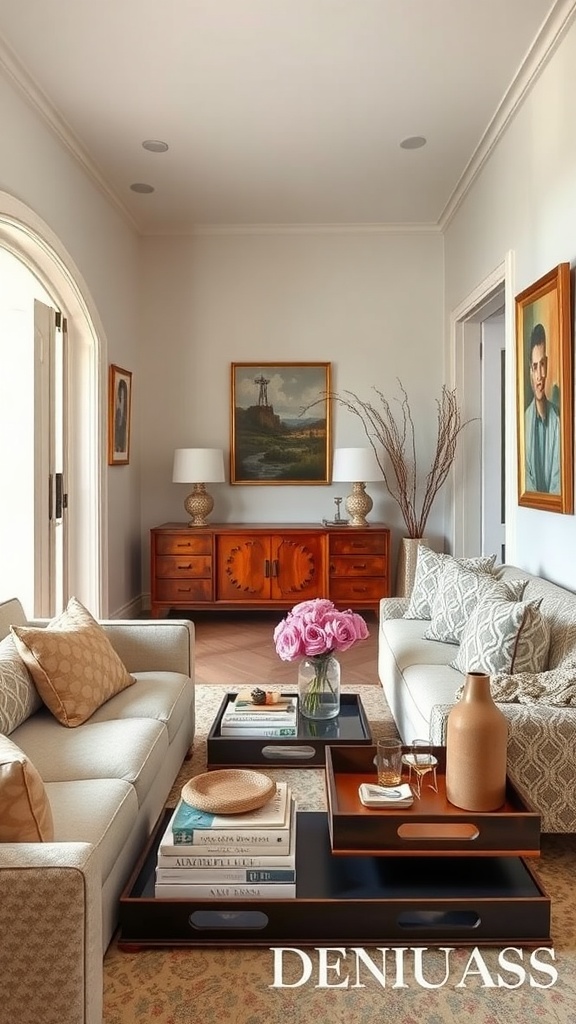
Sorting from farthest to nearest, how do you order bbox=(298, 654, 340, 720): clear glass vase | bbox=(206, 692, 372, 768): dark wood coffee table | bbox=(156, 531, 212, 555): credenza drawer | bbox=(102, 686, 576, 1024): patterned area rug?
bbox=(156, 531, 212, 555): credenza drawer
bbox=(298, 654, 340, 720): clear glass vase
bbox=(206, 692, 372, 768): dark wood coffee table
bbox=(102, 686, 576, 1024): patterned area rug

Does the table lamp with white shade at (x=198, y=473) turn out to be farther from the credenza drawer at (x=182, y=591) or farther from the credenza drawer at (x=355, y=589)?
the credenza drawer at (x=355, y=589)

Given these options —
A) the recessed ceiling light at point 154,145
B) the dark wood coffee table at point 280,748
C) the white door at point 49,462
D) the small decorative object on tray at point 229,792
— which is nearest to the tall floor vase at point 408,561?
the white door at point 49,462

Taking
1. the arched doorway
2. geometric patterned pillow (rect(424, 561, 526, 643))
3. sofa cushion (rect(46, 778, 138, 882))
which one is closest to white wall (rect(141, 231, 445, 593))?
the arched doorway

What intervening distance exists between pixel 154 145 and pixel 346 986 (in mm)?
4451

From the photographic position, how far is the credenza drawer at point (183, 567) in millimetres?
5613

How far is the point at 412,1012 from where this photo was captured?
1622mm

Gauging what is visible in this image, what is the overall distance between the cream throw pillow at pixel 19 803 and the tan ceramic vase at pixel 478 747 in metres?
1.01

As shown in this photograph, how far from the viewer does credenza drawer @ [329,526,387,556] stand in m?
5.61

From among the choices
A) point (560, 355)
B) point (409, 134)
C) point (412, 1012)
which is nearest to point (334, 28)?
point (409, 134)

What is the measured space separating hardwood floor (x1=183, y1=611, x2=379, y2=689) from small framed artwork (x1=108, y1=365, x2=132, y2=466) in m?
1.44

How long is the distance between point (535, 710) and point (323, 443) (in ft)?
13.4

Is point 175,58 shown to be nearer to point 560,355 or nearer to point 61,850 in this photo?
point 560,355

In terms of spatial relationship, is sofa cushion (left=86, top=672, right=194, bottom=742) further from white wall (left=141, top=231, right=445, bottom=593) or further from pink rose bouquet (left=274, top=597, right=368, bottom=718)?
white wall (left=141, top=231, right=445, bottom=593)

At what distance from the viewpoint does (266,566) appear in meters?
5.61
